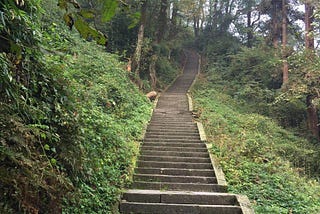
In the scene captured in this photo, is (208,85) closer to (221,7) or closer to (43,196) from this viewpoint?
(221,7)

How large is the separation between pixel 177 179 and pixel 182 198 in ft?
3.36

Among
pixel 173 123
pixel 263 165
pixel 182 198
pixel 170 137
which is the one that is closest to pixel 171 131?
pixel 170 137

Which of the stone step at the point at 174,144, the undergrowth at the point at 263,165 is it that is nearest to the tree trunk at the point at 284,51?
the undergrowth at the point at 263,165

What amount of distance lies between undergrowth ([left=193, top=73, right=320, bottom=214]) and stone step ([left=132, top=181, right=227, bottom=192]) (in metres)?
0.33

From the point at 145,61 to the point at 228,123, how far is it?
900 cm

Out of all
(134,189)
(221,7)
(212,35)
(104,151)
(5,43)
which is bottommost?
(134,189)

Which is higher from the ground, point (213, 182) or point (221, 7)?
point (221, 7)

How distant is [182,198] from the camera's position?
593 centimetres

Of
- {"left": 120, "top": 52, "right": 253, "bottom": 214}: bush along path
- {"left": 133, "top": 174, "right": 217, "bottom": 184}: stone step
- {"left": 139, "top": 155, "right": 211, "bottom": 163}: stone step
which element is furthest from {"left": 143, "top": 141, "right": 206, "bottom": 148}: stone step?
{"left": 133, "top": 174, "right": 217, "bottom": 184}: stone step

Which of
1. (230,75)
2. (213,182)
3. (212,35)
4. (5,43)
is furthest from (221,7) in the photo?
(5,43)

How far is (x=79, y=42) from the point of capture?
12.7 meters

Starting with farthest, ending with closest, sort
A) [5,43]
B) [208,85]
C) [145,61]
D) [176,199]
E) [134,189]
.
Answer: [208,85] → [145,61] → [134,189] → [176,199] → [5,43]

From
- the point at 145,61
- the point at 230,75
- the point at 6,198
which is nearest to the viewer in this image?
the point at 6,198

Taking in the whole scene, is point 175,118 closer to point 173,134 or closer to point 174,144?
point 173,134
